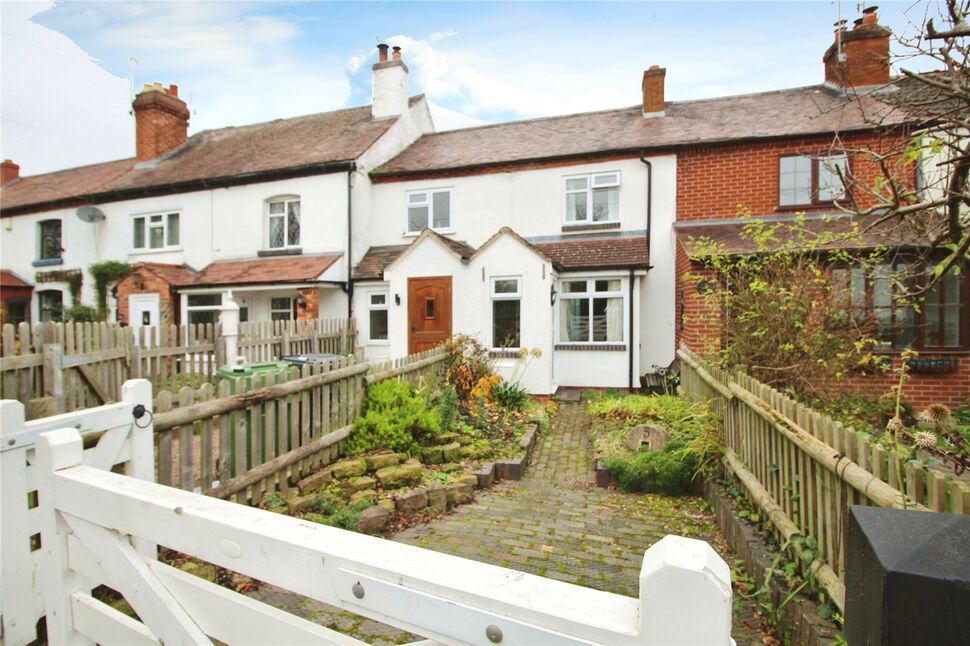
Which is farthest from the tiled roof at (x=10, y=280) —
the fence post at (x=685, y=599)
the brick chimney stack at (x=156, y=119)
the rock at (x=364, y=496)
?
the fence post at (x=685, y=599)

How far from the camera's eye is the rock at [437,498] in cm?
473

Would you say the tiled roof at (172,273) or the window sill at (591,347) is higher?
the tiled roof at (172,273)

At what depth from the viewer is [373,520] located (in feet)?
13.4

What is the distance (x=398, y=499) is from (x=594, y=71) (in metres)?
6.64

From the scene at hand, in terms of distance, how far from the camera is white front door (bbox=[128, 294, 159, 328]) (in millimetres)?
14617

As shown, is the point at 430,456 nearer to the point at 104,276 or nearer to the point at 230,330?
the point at 230,330

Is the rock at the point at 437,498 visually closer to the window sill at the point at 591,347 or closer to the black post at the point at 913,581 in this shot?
the black post at the point at 913,581

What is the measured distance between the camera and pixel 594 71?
7379mm

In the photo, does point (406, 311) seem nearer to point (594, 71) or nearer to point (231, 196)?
point (594, 71)

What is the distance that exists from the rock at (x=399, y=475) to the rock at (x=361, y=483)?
0.36 ft

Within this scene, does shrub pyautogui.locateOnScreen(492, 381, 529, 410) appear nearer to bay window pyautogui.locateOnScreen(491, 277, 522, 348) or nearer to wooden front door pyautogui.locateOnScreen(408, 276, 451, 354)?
bay window pyautogui.locateOnScreen(491, 277, 522, 348)

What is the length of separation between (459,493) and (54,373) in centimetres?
579

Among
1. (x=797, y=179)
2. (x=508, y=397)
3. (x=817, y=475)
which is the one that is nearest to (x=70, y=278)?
(x=508, y=397)

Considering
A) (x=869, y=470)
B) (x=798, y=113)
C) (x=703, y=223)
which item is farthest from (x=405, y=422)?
(x=798, y=113)
